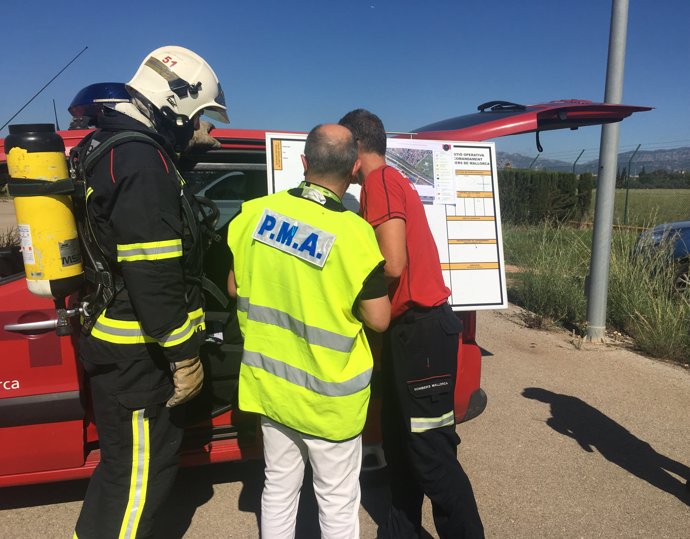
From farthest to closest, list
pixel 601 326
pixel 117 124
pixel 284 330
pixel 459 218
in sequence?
pixel 601 326, pixel 459 218, pixel 117 124, pixel 284 330

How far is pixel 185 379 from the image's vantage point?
80.3 inches

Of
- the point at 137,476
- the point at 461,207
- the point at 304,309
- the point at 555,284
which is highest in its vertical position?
the point at 461,207

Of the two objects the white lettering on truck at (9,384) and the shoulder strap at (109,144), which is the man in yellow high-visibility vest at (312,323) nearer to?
the shoulder strap at (109,144)

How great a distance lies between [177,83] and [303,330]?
1.09m

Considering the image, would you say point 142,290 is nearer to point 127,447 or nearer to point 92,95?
point 127,447

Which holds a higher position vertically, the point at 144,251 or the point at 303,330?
the point at 144,251

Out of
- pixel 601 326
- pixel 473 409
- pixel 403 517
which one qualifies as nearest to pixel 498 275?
pixel 473 409

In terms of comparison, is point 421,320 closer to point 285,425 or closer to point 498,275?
point 285,425

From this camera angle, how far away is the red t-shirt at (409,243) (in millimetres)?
2146

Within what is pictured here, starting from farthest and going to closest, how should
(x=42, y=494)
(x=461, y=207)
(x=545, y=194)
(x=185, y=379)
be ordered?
(x=545, y=194) < (x=461, y=207) < (x=42, y=494) < (x=185, y=379)

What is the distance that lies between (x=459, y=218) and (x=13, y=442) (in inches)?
95.5

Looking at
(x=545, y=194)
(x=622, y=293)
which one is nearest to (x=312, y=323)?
(x=622, y=293)

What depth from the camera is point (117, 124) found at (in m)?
2.03

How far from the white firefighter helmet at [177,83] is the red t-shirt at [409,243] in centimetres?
75
